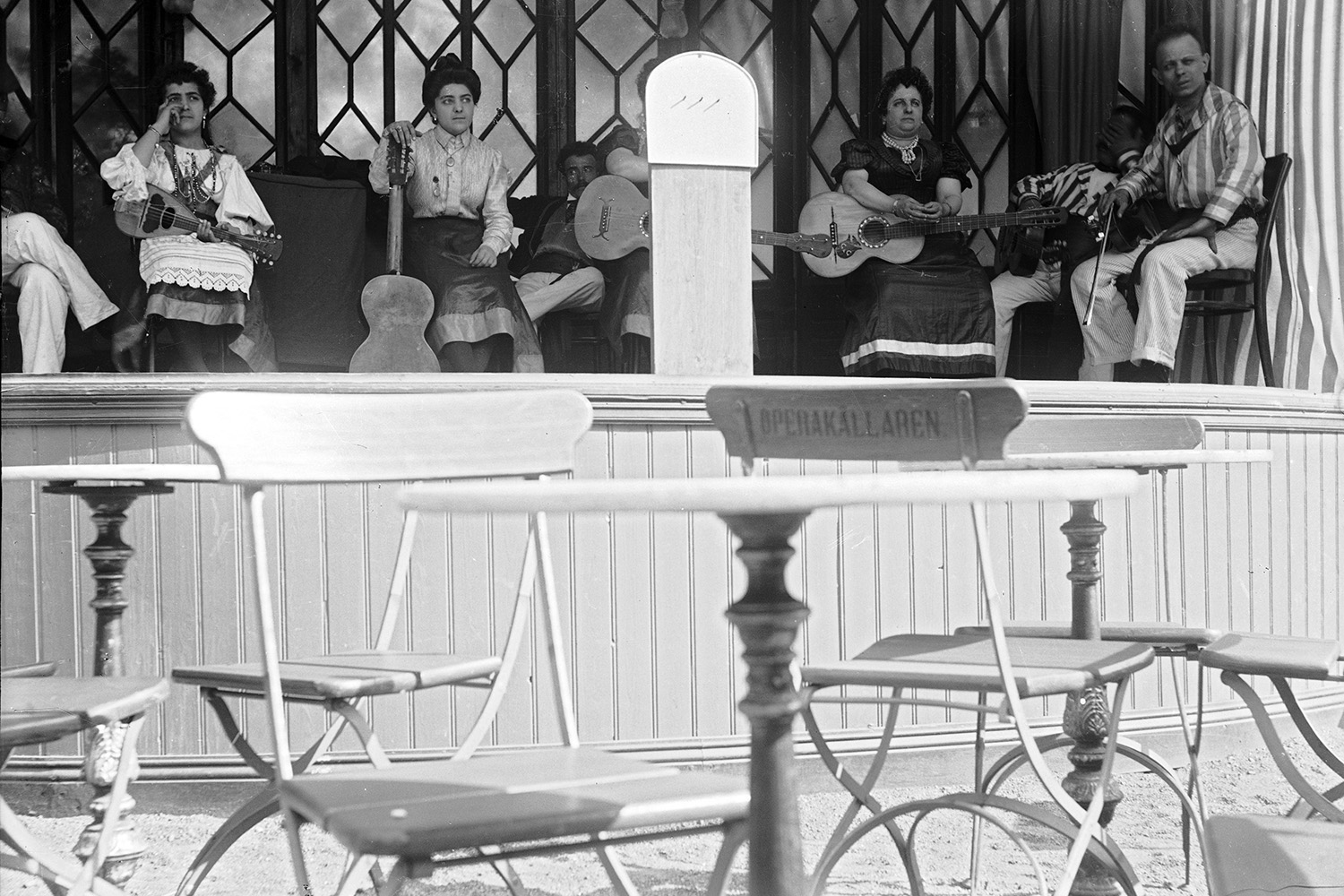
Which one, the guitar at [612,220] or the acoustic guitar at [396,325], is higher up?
the guitar at [612,220]

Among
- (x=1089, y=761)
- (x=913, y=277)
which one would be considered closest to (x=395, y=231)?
(x=913, y=277)

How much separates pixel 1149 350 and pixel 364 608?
3.13m

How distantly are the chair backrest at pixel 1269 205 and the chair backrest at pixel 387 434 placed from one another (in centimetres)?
380

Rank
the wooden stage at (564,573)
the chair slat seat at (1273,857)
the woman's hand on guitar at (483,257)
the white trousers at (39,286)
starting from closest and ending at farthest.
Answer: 1. the chair slat seat at (1273,857)
2. the wooden stage at (564,573)
3. the white trousers at (39,286)
4. the woman's hand on guitar at (483,257)

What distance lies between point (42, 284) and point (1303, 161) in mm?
4578

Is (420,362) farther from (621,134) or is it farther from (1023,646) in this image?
(1023,646)

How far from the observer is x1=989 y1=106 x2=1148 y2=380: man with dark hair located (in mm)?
6121

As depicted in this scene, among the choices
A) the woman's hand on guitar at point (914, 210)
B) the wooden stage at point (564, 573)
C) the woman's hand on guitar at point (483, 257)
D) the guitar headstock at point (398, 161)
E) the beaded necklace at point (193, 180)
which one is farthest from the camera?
the woman's hand on guitar at point (914, 210)

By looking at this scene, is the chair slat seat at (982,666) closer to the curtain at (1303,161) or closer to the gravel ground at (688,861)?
the gravel ground at (688,861)

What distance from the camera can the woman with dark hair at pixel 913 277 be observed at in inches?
232

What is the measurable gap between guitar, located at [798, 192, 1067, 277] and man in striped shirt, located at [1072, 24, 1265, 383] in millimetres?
444

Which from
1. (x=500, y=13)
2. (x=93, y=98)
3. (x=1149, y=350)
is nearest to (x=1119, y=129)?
(x=1149, y=350)

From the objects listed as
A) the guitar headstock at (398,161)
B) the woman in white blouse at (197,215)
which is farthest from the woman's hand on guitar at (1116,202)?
the woman in white blouse at (197,215)

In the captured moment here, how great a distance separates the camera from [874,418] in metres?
2.04
